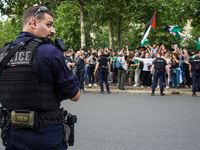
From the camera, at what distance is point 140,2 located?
59.5 feet

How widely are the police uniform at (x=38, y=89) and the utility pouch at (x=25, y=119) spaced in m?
0.04

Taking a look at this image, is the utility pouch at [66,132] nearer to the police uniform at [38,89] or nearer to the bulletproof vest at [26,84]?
the police uniform at [38,89]

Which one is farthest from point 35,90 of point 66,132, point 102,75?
point 102,75

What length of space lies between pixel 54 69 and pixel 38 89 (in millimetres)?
214

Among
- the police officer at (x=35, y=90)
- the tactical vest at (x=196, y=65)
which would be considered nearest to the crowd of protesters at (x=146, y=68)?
the tactical vest at (x=196, y=65)

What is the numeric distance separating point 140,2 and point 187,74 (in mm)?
7696

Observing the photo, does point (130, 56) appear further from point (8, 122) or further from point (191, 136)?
point (8, 122)

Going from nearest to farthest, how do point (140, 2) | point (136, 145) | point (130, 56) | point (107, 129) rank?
point (136, 145), point (107, 129), point (130, 56), point (140, 2)

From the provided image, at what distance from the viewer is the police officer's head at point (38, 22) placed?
6.83 feet

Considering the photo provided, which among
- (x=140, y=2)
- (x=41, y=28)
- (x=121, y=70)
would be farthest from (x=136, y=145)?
(x=140, y=2)

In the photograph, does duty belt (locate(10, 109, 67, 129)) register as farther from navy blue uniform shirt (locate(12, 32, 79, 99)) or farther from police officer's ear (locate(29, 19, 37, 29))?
police officer's ear (locate(29, 19, 37, 29))

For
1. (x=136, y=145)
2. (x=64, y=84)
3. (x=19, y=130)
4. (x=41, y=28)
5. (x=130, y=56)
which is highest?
(x=130, y=56)

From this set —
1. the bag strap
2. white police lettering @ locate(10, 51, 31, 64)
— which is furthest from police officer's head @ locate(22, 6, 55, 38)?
white police lettering @ locate(10, 51, 31, 64)

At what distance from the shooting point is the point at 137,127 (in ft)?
17.8
